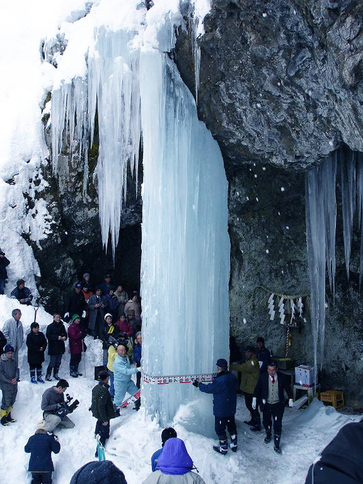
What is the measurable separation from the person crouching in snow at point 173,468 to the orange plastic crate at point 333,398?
6731mm

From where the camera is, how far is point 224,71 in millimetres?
7617

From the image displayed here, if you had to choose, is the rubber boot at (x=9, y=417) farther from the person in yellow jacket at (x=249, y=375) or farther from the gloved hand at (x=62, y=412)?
the person in yellow jacket at (x=249, y=375)

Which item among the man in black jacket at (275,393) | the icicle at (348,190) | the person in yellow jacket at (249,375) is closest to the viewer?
the man in black jacket at (275,393)

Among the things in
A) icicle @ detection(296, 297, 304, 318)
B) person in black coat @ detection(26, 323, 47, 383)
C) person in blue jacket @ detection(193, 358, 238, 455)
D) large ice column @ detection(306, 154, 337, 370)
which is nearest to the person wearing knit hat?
person in blue jacket @ detection(193, 358, 238, 455)

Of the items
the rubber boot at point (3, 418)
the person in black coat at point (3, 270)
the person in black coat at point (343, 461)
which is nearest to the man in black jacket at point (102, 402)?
the rubber boot at point (3, 418)

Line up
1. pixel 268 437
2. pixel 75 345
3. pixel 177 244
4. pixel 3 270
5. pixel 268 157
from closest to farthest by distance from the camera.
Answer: pixel 268 437
pixel 177 244
pixel 268 157
pixel 75 345
pixel 3 270

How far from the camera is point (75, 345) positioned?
10195 mm

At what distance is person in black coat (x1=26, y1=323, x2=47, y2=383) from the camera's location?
9.32 m

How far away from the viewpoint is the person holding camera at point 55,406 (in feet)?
25.8

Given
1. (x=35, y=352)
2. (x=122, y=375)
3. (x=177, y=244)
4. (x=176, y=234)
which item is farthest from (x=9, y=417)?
(x=176, y=234)

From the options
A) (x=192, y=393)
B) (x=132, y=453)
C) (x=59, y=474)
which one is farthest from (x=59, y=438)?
(x=192, y=393)

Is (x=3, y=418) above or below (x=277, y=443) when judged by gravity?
above

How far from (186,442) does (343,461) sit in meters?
5.93

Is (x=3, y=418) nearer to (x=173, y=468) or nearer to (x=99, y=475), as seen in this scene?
(x=173, y=468)
